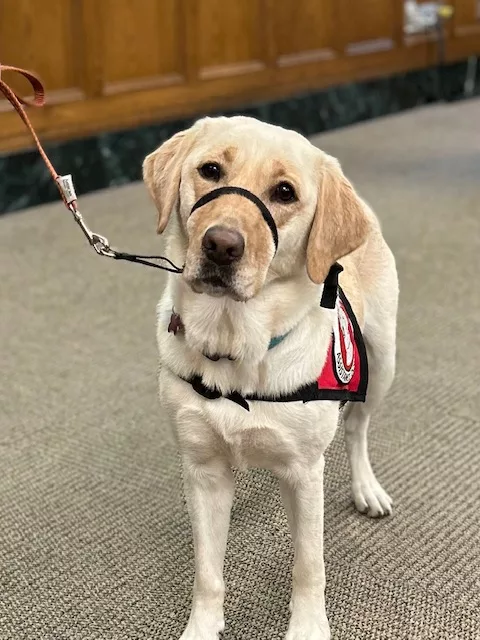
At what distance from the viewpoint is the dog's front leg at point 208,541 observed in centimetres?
137

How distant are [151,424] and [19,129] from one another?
214 centimetres

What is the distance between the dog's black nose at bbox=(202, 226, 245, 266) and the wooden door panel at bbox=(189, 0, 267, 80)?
358 cm

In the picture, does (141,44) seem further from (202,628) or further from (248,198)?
(202,628)

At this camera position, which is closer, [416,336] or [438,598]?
[438,598]

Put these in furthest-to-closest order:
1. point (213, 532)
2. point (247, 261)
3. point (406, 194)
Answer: point (406, 194)
point (213, 532)
point (247, 261)

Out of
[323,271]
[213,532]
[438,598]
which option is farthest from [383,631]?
[323,271]

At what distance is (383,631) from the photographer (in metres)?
1.42

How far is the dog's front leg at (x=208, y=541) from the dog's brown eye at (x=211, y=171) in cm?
45

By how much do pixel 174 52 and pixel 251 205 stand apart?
11.4ft

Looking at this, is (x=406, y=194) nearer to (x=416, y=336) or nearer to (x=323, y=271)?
(x=416, y=336)

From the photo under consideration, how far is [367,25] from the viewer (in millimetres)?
5648

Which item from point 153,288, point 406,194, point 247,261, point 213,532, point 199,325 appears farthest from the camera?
point 406,194

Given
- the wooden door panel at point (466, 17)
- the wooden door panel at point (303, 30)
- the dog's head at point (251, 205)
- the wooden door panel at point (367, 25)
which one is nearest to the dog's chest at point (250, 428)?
the dog's head at point (251, 205)

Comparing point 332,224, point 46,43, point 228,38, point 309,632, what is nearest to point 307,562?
point 309,632
